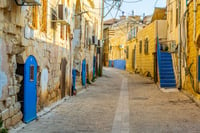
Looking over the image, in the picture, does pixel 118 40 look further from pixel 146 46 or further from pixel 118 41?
pixel 146 46

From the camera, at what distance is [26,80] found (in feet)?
22.8

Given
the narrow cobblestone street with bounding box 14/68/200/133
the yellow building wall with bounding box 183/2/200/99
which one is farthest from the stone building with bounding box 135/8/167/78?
the narrow cobblestone street with bounding box 14/68/200/133

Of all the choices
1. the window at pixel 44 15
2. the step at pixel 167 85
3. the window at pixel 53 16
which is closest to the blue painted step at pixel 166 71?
the step at pixel 167 85

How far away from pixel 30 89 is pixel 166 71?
35.8ft

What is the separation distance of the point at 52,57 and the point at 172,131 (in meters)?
4.56

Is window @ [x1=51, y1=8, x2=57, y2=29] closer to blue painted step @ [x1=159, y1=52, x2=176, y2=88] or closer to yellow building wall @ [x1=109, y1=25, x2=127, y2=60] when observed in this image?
blue painted step @ [x1=159, y1=52, x2=176, y2=88]

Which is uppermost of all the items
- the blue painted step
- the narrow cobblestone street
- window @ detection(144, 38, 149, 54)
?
window @ detection(144, 38, 149, 54)

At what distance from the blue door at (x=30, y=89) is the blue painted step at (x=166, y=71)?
9.74m

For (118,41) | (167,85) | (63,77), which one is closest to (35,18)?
(63,77)

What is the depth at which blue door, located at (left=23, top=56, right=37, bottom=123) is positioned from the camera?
693cm

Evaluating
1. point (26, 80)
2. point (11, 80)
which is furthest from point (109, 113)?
point (11, 80)

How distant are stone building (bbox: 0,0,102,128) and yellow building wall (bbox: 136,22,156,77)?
1208cm

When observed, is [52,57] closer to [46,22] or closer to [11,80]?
[46,22]

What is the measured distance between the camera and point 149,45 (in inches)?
949
